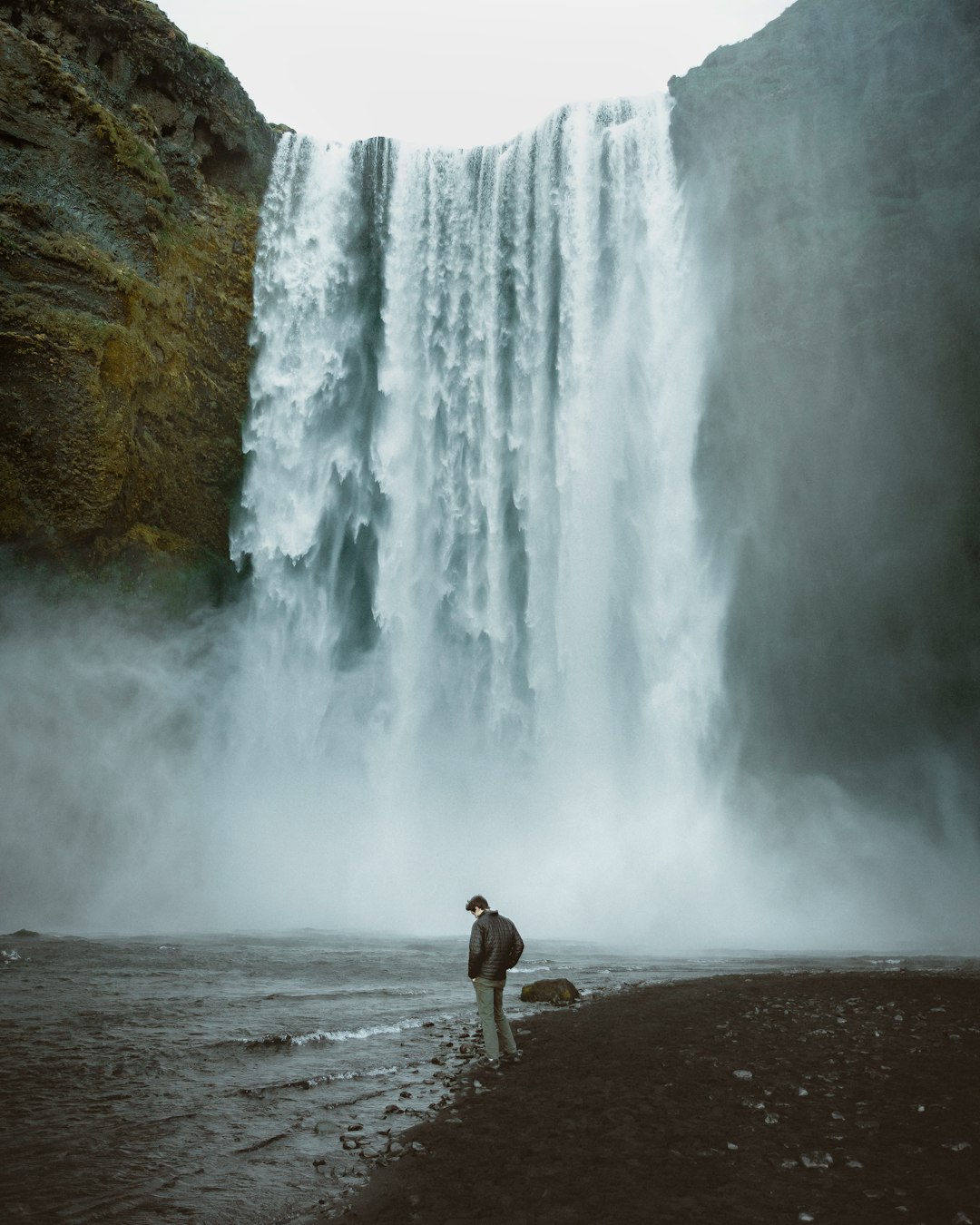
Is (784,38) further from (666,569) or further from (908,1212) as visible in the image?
(908,1212)

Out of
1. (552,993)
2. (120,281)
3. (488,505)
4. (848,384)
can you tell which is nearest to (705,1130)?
(552,993)

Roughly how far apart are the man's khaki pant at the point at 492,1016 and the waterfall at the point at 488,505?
17019 millimetres

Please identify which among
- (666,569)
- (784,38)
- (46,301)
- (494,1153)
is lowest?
(494,1153)

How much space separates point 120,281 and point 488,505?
11791mm

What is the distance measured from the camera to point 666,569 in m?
25.7

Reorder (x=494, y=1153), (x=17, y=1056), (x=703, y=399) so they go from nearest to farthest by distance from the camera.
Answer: (x=494, y=1153) < (x=17, y=1056) < (x=703, y=399)

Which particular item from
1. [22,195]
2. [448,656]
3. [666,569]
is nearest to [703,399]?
[666,569]

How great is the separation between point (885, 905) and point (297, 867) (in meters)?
16.3

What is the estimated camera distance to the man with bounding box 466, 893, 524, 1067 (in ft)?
23.0

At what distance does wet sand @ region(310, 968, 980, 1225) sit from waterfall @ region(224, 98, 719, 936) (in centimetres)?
1644

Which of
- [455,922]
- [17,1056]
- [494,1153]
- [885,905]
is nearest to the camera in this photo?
[494,1153]

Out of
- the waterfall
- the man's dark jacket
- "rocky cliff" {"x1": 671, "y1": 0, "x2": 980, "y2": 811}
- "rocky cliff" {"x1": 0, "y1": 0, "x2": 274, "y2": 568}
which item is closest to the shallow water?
the man's dark jacket

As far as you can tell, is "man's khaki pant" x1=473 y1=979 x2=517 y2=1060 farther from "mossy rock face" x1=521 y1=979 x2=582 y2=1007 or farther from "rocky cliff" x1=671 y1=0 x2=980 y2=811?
"rocky cliff" x1=671 y1=0 x2=980 y2=811

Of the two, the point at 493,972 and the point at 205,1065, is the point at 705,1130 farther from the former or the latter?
the point at 205,1065
